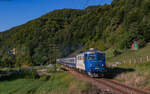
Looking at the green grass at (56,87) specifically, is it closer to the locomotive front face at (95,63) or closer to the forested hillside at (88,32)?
the locomotive front face at (95,63)

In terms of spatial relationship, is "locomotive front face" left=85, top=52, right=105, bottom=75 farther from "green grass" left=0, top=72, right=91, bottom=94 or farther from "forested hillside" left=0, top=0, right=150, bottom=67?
"forested hillside" left=0, top=0, right=150, bottom=67

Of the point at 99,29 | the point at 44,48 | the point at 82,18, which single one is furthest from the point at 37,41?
the point at 99,29

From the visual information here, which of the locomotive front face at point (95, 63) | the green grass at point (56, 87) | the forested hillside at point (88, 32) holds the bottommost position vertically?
the green grass at point (56, 87)

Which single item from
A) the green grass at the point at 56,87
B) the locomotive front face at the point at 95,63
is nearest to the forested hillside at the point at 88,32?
the green grass at the point at 56,87

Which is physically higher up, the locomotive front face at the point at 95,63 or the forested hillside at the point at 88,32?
the forested hillside at the point at 88,32

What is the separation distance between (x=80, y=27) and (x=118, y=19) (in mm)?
14754

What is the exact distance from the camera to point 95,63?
21.5 metres

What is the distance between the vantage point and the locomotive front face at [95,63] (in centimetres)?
2137

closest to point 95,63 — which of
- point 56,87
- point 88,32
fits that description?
point 56,87

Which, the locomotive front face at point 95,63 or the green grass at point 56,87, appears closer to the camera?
the green grass at point 56,87

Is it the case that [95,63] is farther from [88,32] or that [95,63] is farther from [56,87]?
[88,32]

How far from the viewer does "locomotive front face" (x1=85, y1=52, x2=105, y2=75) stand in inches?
841

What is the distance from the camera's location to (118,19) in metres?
74.3

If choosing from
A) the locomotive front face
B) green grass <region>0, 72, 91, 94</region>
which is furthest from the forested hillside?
the locomotive front face
